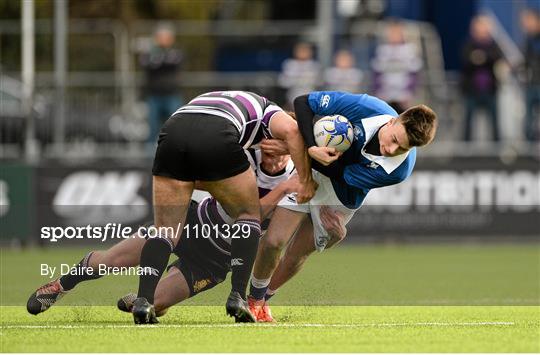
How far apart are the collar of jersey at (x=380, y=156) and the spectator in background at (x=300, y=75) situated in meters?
11.6

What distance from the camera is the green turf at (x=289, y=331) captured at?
8.54 meters

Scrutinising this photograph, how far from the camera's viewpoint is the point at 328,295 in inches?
431

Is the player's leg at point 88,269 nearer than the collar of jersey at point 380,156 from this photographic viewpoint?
No

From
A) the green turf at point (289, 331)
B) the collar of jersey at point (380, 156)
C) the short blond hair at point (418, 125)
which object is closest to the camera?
the green turf at point (289, 331)

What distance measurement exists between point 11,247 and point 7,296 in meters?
8.52

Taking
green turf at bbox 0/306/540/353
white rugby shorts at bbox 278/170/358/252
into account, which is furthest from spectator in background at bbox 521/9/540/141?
white rugby shorts at bbox 278/170/358/252

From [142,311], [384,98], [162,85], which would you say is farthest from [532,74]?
[142,311]

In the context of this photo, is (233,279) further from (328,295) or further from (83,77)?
(83,77)

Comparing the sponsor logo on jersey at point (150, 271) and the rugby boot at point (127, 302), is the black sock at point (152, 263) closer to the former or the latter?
the sponsor logo on jersey at point (150, 271)

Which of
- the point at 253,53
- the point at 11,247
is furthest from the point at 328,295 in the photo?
the point at 253,53

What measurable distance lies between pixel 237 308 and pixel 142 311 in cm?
67

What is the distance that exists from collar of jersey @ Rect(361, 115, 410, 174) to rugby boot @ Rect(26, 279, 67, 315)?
7.96 ft

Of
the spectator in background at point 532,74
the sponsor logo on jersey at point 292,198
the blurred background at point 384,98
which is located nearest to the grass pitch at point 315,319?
the sponsor logo on jersey at point 292,198

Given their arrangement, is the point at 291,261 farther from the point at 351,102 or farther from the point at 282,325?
the point at 351,102
